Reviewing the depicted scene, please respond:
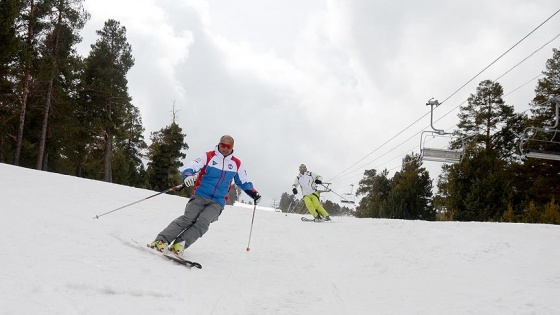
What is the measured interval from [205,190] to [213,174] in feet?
0.91

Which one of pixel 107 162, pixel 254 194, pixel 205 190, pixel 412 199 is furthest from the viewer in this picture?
pixel 412 199

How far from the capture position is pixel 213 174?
637 cm

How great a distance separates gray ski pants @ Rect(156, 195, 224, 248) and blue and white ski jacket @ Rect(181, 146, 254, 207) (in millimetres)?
119

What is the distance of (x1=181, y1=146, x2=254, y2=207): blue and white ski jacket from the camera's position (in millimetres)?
6328

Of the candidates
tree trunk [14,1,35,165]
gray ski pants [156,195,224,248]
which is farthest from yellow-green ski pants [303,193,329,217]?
tree trunk [14,1,35,165]

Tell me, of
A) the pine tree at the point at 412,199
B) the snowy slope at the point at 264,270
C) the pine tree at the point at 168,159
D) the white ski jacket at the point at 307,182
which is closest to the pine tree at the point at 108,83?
the pine tree at the point at 168,159

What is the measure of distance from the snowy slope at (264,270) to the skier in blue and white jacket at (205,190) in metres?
0.52

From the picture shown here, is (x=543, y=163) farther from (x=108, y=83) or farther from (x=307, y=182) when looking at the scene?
(x=108, y=83)

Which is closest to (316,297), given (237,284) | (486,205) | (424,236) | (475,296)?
(237,284)

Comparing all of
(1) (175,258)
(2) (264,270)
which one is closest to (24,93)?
(1) (175,258)

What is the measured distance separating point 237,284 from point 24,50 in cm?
2086

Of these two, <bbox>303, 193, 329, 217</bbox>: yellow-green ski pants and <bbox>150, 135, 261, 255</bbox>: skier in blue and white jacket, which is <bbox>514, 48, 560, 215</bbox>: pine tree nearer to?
<bbox>303, 193, 329, 217</bbox>: yellow-green ski pants

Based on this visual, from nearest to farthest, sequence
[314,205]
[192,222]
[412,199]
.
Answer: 1. [192,222]
2. [314,205]
3. [412,199]

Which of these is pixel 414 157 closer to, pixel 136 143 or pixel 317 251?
pixel 136 143
